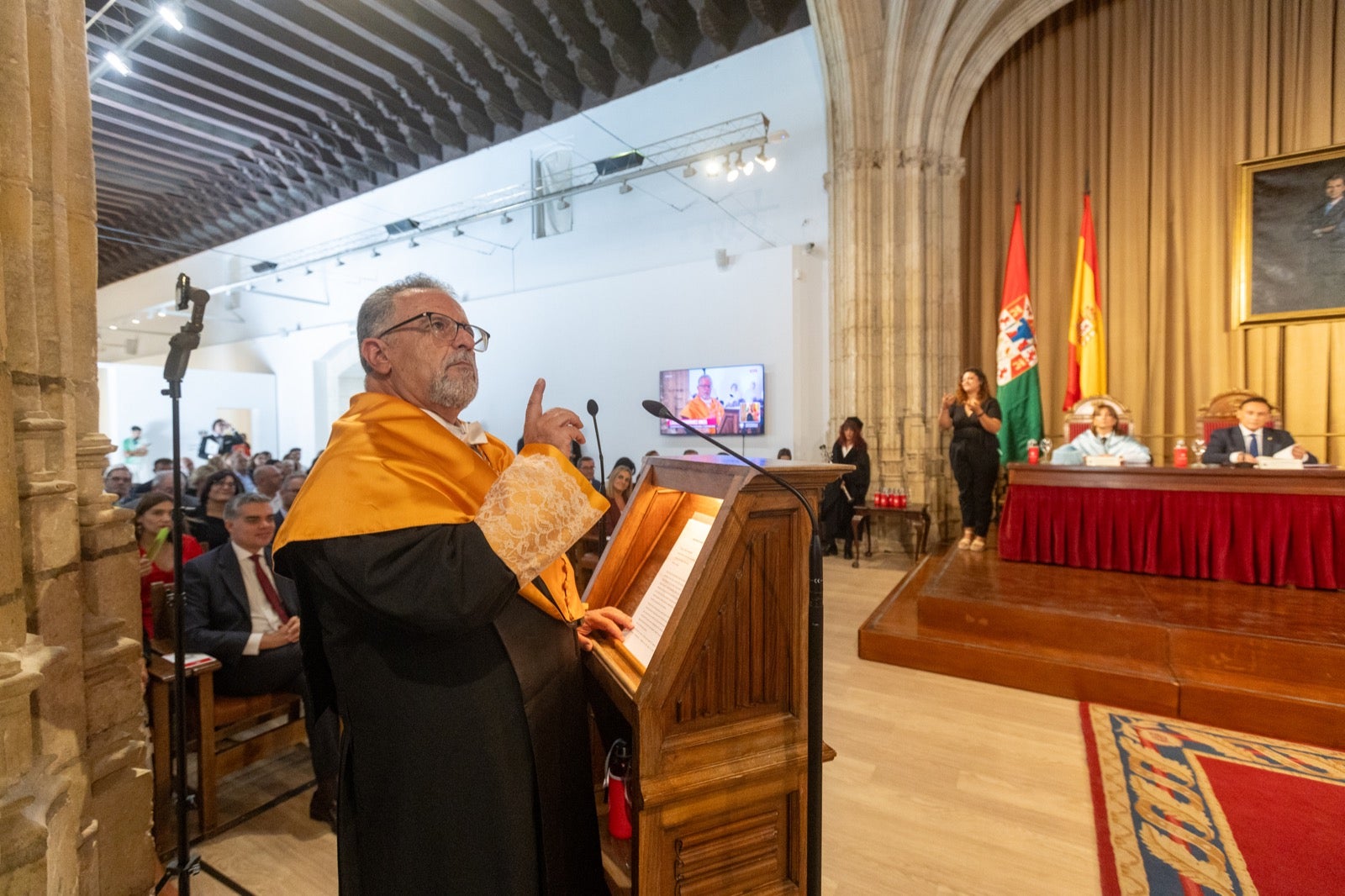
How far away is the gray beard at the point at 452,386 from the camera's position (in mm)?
1214

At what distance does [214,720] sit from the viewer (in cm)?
225

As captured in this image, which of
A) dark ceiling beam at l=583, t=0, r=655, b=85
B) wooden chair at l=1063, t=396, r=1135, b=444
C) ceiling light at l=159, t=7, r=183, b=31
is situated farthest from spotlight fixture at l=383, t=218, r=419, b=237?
wooden chair at l=1063, t=396, r=1135, b=444

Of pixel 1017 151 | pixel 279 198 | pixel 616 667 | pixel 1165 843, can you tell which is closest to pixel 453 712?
pixel 616 667

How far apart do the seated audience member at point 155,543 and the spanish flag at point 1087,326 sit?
7.21 m

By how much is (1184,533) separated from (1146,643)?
1.30 m

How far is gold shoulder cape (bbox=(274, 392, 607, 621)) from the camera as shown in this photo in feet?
3.28

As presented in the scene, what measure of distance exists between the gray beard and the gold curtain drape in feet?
23.2

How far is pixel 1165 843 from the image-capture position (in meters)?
1.95

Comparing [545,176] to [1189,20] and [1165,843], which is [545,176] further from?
[1165,843]

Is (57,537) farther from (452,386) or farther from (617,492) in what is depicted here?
(617,492)

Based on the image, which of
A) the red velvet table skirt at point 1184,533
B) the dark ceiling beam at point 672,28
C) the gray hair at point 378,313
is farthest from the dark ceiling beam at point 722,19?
the gray hair at point 378,313

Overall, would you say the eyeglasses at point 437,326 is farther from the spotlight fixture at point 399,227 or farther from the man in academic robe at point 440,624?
the spotlight fixture at point 399,227

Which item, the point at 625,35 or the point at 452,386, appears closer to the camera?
the point at 452,386

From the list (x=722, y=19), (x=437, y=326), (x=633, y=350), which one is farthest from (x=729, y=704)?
(x=722, y=19)
